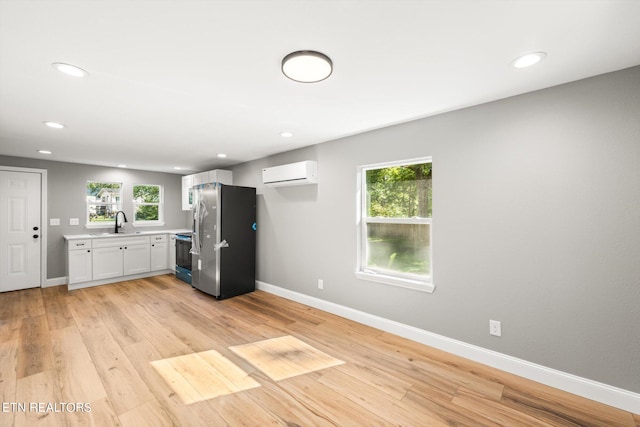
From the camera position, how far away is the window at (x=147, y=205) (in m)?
5.92

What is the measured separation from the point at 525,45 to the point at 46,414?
3.75 metres

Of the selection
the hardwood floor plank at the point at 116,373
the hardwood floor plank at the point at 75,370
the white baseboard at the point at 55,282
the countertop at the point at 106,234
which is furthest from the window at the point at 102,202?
the hardwood floor plank at the point at 116,373

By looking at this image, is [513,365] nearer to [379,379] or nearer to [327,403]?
[379,379]

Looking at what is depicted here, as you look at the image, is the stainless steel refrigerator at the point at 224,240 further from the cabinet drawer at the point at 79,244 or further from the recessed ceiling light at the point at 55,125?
the cabinet drawer at the point at 79,244

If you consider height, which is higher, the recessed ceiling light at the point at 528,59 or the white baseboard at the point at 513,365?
the recessed ceiling light at the point at 528,59

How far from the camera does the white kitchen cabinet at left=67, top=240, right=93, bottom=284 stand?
4648mm

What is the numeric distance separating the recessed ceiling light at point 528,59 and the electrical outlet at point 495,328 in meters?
1.98

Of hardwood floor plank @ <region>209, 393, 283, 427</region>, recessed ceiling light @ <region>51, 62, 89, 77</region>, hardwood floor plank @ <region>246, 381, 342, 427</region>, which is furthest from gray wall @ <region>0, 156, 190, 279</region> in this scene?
hardwood floor plank @ <region>246, 381, 342, 427</region>

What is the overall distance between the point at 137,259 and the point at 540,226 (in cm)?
635

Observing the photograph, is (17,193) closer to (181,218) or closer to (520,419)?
(181,218)

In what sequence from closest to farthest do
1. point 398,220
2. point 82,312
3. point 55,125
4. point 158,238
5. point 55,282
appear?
1. point 55,125
2. point 398,220
3. point 82,312
4. point 55,282
5. point 158,238

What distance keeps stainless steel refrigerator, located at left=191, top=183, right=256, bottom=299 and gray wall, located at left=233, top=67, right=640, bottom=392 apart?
230 cm

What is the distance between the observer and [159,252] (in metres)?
5.77

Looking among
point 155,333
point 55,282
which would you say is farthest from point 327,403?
point 55,282
